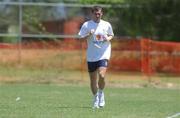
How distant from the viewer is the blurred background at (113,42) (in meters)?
30.5

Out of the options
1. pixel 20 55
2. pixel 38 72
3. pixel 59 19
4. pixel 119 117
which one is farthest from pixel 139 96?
pixel 59 19

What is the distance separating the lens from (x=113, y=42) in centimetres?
3256

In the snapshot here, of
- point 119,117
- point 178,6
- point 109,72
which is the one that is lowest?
point 109,72

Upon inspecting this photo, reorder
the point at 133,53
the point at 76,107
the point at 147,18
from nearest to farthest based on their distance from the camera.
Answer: the point at 76,107, the point at 133,53, the point at 147,18

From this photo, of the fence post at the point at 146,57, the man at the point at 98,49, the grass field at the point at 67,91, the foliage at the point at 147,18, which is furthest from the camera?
the foliage at the point at 147,18

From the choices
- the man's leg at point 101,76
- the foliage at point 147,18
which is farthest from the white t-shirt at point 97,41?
the foliage at point 147,18

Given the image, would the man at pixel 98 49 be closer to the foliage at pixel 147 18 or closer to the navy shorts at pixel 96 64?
the navy shorts at pixel 96 64

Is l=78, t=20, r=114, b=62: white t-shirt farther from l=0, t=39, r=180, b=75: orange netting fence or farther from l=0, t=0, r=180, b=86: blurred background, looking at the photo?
l=0, t=39, r=180, b=75: orange netting fence

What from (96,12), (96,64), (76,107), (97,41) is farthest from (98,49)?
(76,107)

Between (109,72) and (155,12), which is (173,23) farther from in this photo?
(109,72)

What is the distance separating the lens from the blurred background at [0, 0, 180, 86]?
30484mm

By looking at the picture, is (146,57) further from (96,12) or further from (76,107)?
(96,12)

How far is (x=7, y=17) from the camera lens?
3456cm

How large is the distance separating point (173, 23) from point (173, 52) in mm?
4970
